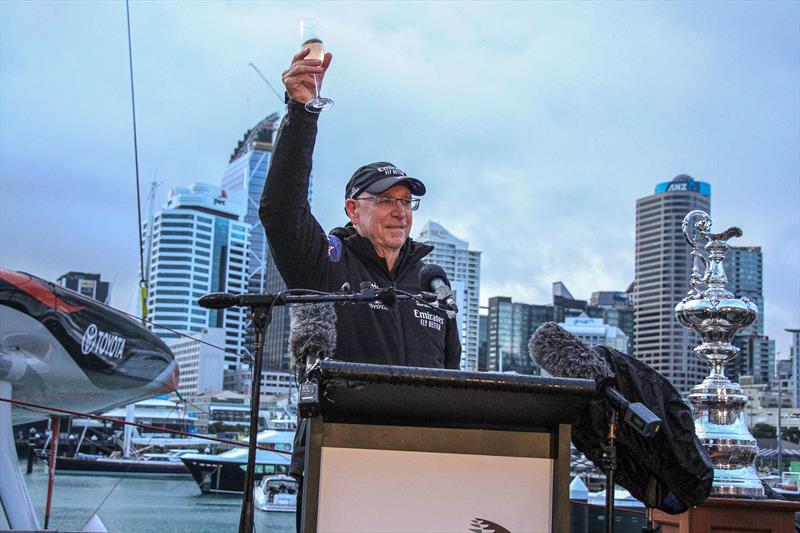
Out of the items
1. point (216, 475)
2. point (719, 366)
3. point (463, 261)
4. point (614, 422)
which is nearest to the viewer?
point (614, 422)

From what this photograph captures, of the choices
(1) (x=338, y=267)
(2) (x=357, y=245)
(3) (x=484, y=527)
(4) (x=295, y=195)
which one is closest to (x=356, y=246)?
(2) (x=357, y=245)

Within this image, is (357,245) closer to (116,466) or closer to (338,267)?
(338,267)

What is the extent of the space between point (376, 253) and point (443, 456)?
1279 millimetres

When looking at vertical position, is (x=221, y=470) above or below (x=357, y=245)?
below

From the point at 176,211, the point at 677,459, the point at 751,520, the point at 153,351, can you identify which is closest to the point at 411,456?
the point at 677,459

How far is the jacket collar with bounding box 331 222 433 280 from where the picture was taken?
117 inches

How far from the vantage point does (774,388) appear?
84.6m

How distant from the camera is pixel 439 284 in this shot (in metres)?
2.86

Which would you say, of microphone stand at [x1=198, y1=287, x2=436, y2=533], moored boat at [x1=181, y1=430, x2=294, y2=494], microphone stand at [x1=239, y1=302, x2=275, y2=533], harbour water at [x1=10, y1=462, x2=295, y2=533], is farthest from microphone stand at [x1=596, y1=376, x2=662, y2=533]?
moored boat at [x1=181, y1=430, x2=294, y2=494]

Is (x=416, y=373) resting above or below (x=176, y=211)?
below

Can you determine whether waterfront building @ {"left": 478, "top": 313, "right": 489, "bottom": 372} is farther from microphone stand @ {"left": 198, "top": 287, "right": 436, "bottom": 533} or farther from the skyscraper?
microphone stand @ {"left": 198, "top": 287, "right": 436, "bottom": 533}

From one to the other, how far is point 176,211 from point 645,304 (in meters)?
68.2

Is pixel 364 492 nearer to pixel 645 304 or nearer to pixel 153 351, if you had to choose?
pixel 153 351

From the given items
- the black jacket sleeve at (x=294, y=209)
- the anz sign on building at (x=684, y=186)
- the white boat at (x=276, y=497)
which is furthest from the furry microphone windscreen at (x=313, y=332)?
the anz sign on building at (x=684, y=186)
